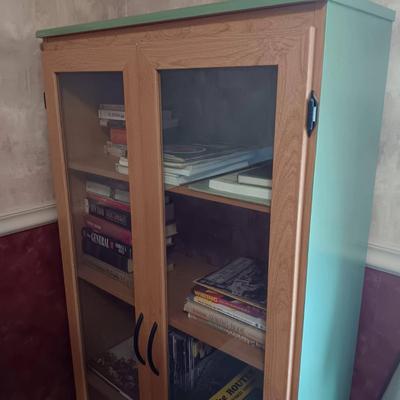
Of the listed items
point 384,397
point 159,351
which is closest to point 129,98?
point 159,351

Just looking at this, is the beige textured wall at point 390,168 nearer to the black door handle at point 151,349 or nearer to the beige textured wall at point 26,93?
the beige textured wall at point 26,93

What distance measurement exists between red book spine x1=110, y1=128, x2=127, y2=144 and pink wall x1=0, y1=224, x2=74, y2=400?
519 mm

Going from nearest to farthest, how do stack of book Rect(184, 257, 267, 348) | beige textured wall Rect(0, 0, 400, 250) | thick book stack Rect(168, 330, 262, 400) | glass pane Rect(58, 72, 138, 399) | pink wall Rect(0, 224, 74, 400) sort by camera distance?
stack of book Rect(184, 257, 267, 348), thick book stack Rect(168, 330, 262, 400), glass pane Rect(58, 72, 138, 399), beige textured wall Rect(0, 0, 400, 250), pink wall Rect(0, 224, 74, 400)

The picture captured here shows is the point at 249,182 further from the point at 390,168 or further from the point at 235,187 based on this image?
the point at 390,168

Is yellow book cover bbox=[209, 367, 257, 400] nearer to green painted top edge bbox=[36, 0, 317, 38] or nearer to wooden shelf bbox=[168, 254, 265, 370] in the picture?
wooden shelf bbox=[168, 254, 265, 370]

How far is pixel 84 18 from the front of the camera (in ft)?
4.72

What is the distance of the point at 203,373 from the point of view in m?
1.09

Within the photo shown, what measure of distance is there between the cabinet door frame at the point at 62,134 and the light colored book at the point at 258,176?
11.5 inches

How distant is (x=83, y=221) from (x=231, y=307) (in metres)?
0.59

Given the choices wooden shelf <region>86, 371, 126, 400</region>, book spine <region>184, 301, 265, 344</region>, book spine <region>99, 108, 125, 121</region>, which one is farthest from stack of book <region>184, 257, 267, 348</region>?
wooden shelf <region>86, 371, 126, 400</region>

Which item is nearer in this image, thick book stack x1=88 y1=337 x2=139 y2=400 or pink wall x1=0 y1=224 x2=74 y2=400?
thick book stack x1=88 y1=337 x2=139 y2=400

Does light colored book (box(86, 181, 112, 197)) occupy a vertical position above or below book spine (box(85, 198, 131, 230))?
above

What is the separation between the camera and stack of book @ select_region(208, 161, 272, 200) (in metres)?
0.79

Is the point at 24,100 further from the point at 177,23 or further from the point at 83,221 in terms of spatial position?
the point at 177,23
